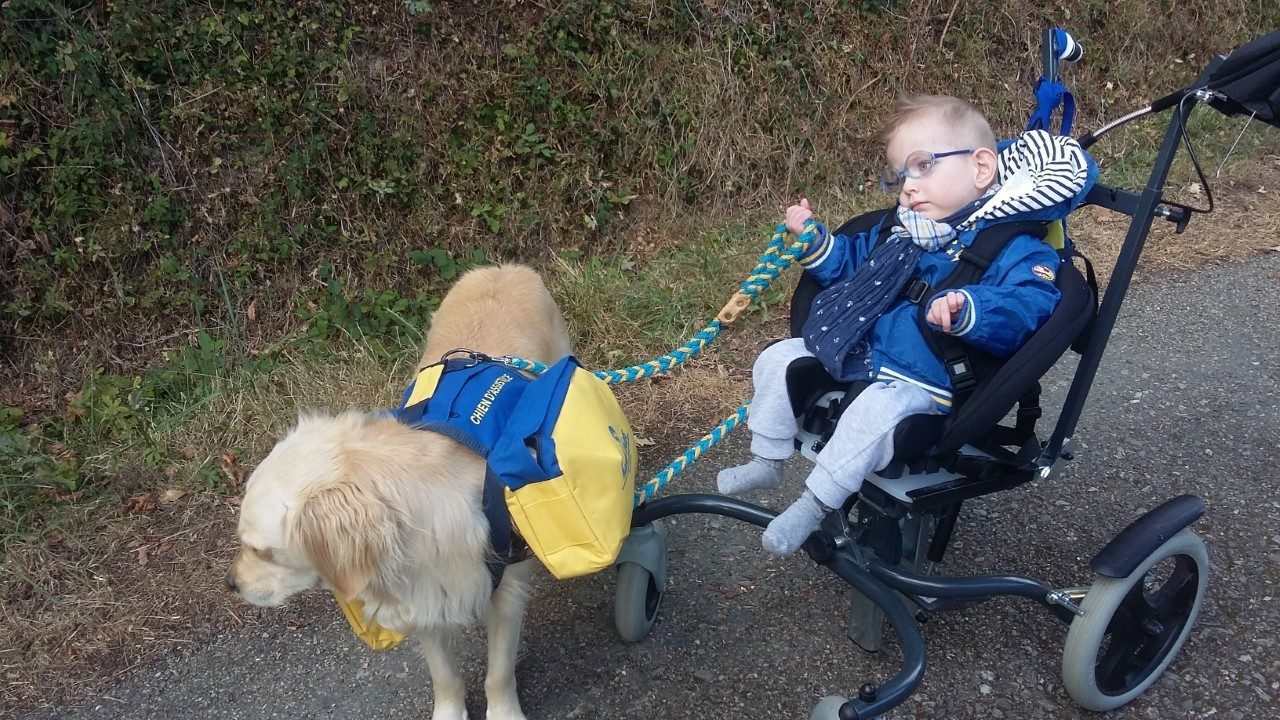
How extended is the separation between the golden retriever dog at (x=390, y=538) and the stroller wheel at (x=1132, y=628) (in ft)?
5.22

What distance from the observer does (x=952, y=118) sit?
254 cm

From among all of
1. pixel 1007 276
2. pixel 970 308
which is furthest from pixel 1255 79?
pixel 970 308

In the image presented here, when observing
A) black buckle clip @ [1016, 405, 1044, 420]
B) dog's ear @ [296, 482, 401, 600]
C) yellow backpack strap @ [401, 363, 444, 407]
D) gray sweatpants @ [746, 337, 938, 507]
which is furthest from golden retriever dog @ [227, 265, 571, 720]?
black buckle clip @ [1016, 405, 1044, 420]

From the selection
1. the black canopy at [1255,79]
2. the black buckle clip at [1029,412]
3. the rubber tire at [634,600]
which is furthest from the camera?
the rubber tire at [634,600]

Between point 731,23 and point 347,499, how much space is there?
4.95 m

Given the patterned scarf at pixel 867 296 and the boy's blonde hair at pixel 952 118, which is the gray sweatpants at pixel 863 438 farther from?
the boy's blonde hair at pixel 952 118

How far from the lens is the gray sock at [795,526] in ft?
7.88

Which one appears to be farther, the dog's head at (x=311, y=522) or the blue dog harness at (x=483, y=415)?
the blue dog harness at (x=483, y=415)

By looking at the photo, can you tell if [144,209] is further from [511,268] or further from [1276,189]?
[1276,189]

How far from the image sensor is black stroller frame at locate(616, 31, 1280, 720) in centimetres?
221

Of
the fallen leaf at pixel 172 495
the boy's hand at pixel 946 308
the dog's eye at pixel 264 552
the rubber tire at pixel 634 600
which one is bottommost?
the fallen leaf at pixel 172 495

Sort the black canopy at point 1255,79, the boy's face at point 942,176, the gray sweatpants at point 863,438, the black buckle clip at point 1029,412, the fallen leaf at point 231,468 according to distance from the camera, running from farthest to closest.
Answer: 1. the fallen leaf at point 231,468
2. the boy's face at point 942,176
3. the black buckle clip at point 1029,412
4. the gray sweatpants at point 863,438
5. the black canopy at point 1255,79

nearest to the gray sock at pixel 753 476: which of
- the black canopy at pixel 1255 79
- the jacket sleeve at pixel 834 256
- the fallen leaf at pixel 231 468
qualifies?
the jacket sleeve at pixel 834 256

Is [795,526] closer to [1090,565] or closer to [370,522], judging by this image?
[1090,565]
